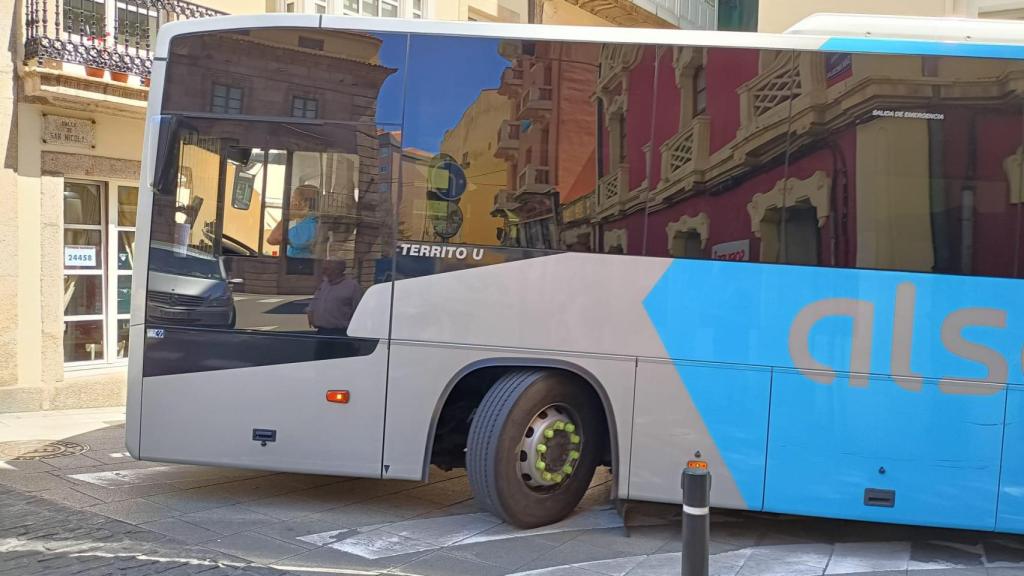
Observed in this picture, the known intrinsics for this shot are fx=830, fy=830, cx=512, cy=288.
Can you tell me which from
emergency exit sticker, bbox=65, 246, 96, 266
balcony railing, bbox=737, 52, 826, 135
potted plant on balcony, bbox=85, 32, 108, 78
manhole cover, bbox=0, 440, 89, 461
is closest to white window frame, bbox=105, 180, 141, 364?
emergency exit sticker, bbox=65, 246, 96, 266

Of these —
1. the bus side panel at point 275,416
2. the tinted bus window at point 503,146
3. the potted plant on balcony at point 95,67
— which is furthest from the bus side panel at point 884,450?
the potted plant on balcony at point 95,67

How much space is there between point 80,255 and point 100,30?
2793 millimetres

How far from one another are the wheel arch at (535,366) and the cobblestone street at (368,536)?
533 millimetres

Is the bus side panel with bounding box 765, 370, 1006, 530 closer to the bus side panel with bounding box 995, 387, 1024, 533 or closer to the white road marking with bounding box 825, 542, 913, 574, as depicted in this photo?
the bus side panel with bounding box 995, 387, 1024, 533

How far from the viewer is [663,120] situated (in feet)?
18.0

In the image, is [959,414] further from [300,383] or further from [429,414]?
[300,383]

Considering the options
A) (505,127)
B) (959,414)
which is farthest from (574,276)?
(959,414)

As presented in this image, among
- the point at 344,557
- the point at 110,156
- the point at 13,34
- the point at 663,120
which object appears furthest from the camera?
the point at 110,156

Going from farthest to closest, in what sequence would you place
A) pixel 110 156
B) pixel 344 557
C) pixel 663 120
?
pixel 110 156 → pixel 663 120 → pixel 344 557

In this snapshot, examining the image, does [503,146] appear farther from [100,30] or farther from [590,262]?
Result: [100,30]

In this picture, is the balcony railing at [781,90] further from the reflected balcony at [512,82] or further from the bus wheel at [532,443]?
the bus wheel at [532,443]

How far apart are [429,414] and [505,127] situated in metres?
2.03

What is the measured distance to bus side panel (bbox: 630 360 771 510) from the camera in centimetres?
542

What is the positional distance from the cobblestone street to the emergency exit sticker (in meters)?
4.07
